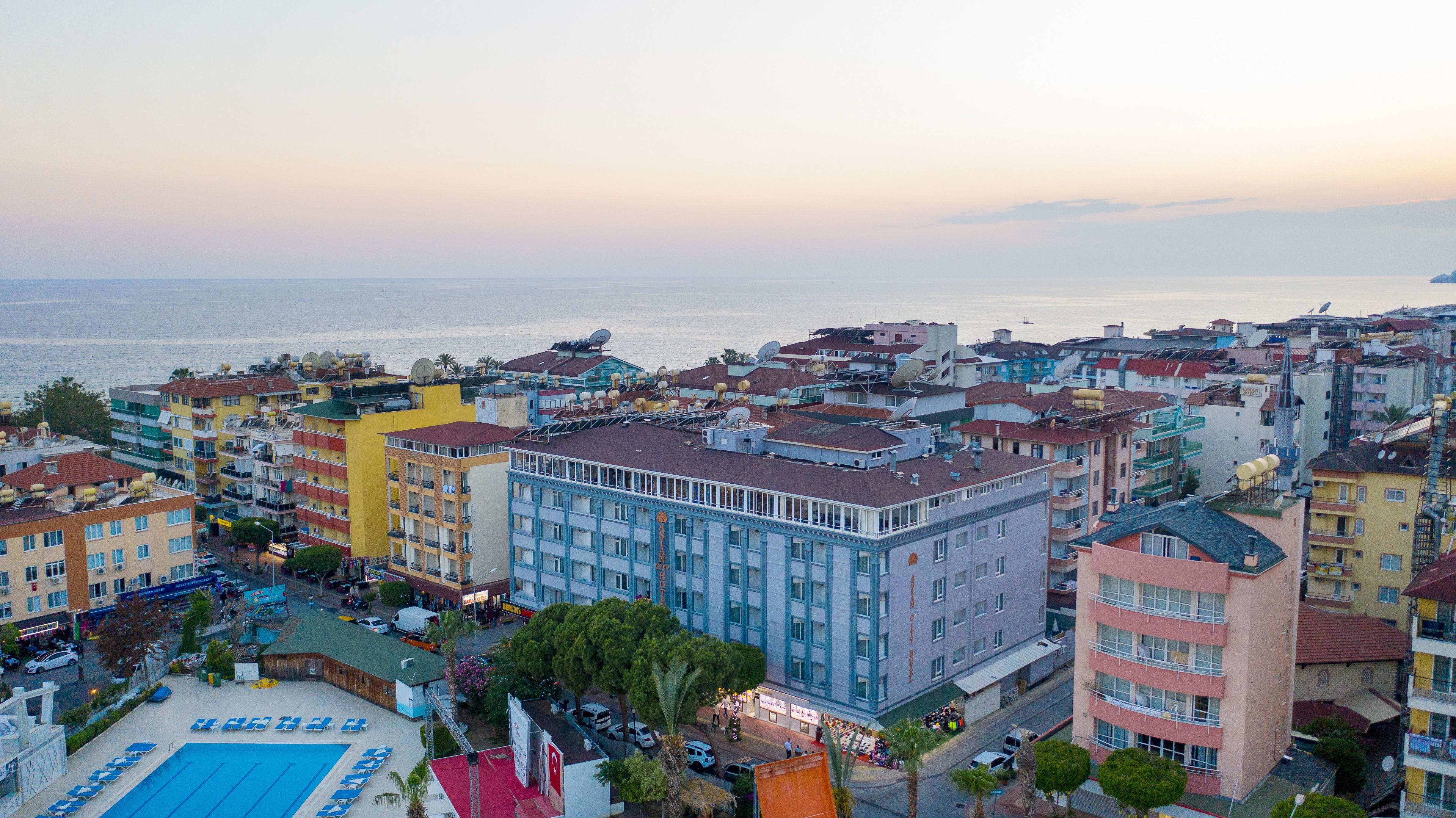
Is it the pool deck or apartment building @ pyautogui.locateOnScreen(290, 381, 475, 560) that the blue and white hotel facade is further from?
apartment building @ pyautogui.locateOnScreen(290, 381, 475, 560)

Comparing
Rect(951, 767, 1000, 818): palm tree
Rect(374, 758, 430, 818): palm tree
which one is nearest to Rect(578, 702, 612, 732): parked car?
Rect(374, 758, 430, 818): palm tree

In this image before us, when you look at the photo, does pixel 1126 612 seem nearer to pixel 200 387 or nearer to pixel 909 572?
pixel 909 572

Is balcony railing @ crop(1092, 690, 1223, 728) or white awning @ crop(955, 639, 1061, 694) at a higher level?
balcony railing @ crop(1092, 690, 1223, 728)

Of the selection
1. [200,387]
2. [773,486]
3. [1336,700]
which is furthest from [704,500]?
[200,387]

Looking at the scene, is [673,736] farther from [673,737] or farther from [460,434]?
[460,434]

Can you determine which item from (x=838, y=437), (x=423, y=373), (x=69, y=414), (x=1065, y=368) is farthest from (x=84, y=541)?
(x=1065, y=368)
